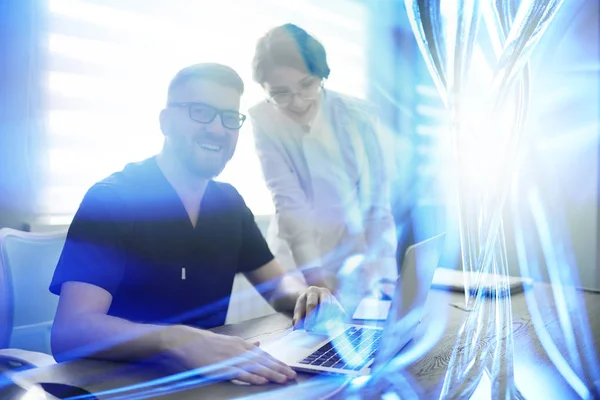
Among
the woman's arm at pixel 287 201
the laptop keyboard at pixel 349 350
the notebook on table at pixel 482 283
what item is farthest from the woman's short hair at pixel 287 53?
the laptop keyboard at pixel 349 350

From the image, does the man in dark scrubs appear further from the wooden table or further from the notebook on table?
the notebook on table

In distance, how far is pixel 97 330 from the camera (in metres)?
0.73

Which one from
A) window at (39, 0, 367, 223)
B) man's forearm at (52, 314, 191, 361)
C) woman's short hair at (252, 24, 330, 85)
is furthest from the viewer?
woman's short hair at (252, 24, 330, 85)

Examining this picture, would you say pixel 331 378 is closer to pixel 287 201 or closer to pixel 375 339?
pixel 375 339

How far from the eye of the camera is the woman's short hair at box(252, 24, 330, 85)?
1.39 m

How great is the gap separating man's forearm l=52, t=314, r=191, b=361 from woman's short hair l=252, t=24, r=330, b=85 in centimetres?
84

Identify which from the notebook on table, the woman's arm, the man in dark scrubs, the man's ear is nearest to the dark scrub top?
the man in dark scrubs

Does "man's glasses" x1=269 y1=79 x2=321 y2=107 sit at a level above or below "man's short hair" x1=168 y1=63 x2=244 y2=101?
below

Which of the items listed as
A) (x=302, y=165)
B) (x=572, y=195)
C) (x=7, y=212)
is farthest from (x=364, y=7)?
(x=7, y=212)

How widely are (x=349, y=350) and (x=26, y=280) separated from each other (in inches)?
24.0

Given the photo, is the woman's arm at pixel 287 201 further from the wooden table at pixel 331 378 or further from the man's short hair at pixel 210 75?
the wooden table at pixel 331 378

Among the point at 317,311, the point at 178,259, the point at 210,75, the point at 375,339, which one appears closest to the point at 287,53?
the point at 210,75

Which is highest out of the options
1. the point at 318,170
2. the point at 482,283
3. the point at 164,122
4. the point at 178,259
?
the point at 164,122

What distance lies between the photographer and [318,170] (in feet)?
5.31
